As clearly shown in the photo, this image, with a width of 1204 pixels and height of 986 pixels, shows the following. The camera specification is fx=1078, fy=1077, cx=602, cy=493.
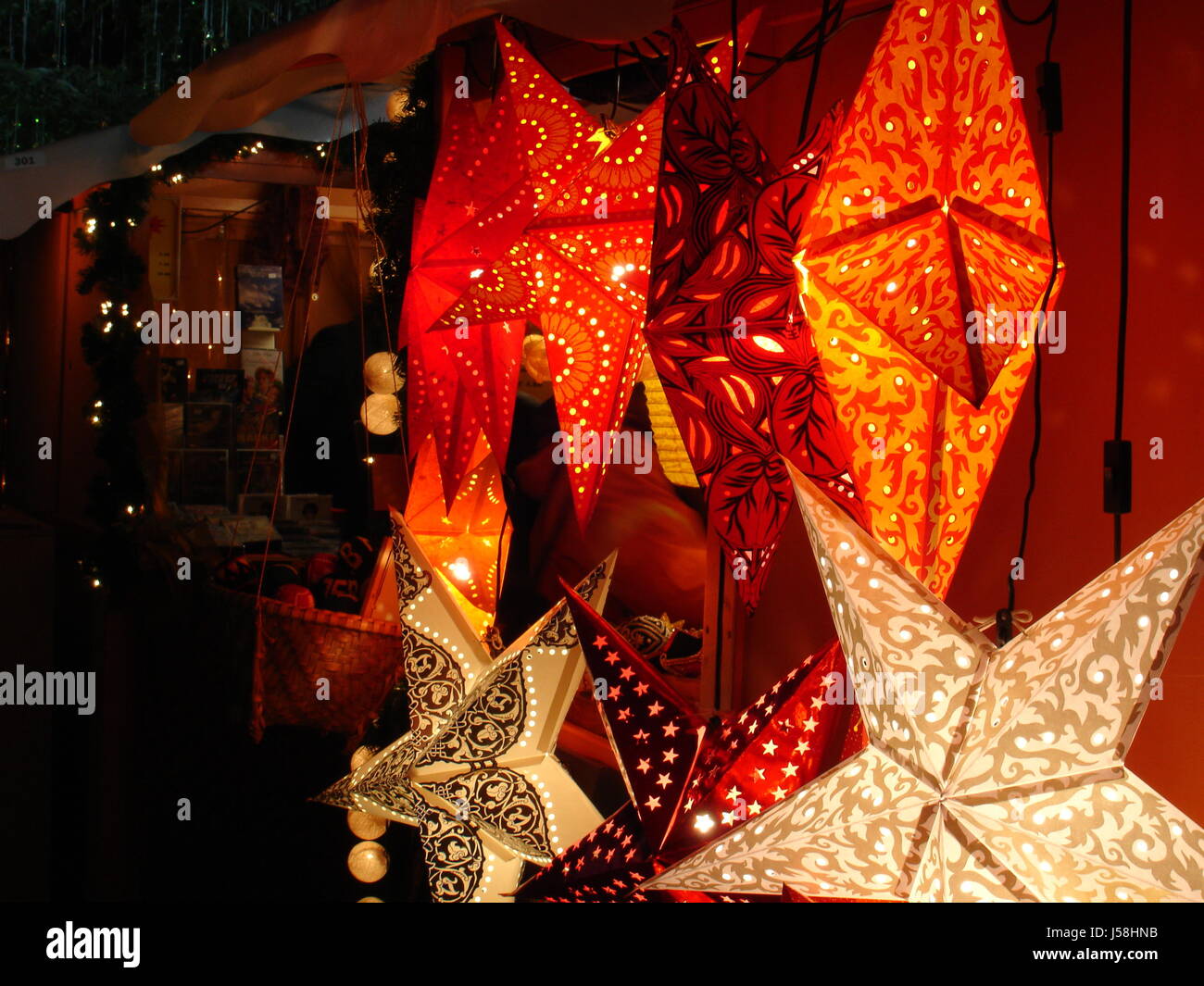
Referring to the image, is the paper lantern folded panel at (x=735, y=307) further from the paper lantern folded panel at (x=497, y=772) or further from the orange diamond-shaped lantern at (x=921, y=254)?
the paper lantern folded panel at (x=497, y=772)

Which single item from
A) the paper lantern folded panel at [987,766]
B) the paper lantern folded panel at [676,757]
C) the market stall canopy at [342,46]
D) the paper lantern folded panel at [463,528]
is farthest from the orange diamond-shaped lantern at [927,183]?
the paper lantern folded panel at [463,528]

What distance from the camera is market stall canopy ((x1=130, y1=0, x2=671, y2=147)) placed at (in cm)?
125

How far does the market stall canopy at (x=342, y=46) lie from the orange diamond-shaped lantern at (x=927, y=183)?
17.6 inches

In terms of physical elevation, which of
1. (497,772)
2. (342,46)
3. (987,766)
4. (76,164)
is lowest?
(497,772)

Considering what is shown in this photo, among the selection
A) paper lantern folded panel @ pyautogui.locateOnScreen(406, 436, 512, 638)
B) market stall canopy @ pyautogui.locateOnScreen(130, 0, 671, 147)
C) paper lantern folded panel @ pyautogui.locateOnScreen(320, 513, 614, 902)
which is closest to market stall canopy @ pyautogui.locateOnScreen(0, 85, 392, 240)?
market stall canopy @ pyautogui.locateOnScreen(130, 0, 671, 147)

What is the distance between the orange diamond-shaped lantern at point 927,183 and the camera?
2.82 ft

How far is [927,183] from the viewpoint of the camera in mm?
879

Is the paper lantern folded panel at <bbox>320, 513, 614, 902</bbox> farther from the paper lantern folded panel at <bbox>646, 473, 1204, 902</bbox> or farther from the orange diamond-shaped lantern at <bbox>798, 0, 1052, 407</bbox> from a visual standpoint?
the orange diamond-shaped lantern at <bbox>798, 0, 1052, 407</bbox>

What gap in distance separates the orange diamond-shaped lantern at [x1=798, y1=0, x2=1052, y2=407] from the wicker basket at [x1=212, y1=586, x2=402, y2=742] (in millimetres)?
1188

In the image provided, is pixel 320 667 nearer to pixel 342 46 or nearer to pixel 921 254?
pixel 342 46

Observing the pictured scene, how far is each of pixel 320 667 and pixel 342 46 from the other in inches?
39.0

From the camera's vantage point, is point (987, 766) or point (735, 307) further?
point (735, 307)

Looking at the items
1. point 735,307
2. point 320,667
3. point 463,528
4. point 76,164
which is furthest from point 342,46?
point 76,164

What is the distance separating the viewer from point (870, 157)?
0.86 meters
